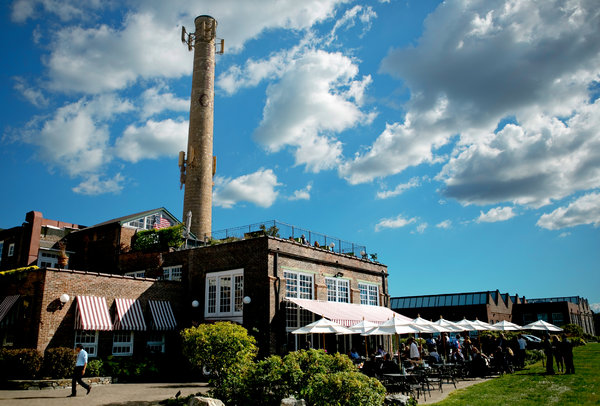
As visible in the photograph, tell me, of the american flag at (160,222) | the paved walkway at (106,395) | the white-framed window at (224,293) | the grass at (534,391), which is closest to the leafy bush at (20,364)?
the paved walkway at (106,395)

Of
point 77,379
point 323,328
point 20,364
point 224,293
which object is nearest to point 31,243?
point 20,364

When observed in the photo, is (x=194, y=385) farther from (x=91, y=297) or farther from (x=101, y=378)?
(x=91, y=297)

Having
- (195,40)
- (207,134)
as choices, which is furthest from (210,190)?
(195,40)

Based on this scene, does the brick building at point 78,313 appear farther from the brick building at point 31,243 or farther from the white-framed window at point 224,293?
the brick building at point 31,243

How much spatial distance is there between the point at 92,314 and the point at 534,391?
52.7ft

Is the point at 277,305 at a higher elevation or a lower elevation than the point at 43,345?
higher

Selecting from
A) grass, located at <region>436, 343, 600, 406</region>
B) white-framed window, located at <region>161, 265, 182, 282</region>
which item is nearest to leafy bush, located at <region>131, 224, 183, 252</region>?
white-framed window, located at <region>161, 265, 182, 282</region>

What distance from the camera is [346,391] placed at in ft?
29.3

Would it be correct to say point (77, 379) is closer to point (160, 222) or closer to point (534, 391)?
point (534, 391)

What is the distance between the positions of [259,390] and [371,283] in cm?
1739

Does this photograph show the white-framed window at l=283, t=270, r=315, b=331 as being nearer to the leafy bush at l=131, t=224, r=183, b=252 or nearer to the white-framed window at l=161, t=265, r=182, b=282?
the white-framed window at l=161, t=265, r=182, b=282

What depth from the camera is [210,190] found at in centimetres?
3506

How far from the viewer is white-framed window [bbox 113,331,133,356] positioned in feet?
64.0

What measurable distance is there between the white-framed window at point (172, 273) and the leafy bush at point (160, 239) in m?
1.19
